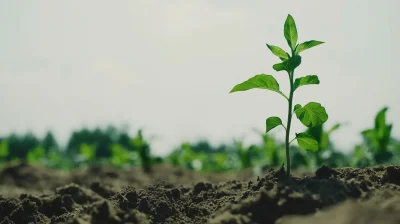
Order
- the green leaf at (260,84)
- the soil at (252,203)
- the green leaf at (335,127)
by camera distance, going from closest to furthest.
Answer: the soil at (252,203)
the green leaf at (260,84)
the green leaf at (335,127)

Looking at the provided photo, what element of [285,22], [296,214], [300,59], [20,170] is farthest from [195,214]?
[20,170]

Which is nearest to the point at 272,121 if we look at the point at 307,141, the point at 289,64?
the point at 307,141

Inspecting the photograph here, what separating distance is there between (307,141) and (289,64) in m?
0.57

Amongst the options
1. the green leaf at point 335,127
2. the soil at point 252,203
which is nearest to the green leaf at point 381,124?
the green leaf at point 335,127

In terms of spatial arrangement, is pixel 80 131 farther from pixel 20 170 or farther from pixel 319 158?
pixel 319 158

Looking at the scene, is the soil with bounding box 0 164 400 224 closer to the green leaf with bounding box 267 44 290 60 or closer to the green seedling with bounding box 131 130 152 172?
the green leaf with bounding box 267 44 290 60

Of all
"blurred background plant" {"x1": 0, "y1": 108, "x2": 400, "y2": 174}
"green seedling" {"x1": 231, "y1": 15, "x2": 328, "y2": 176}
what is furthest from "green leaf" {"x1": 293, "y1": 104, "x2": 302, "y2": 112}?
"blurred background plant" {"x1": 0, "y1": 108, "x2": 400, "y2": 174}

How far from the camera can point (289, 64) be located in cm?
284

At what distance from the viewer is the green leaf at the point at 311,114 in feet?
9.27

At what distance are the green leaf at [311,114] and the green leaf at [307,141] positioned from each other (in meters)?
0.11

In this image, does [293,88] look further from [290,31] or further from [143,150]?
[143,150]

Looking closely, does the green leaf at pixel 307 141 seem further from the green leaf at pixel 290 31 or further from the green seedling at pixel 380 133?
the green seedling at pixel 380 133

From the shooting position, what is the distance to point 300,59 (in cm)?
284

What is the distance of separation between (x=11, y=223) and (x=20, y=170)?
10080mm
